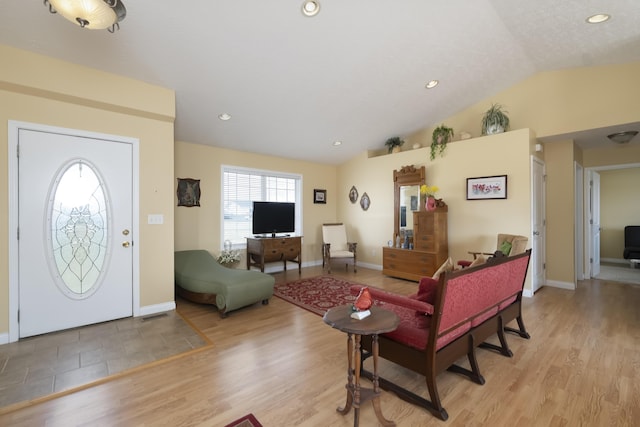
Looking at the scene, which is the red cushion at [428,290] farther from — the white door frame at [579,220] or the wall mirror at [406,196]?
the white door frame at [579,220]

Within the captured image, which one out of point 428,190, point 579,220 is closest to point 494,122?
point 428,190

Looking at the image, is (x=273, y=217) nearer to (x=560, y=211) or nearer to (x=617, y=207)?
(x=560, y=211)

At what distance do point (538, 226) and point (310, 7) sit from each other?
4570 millimetres

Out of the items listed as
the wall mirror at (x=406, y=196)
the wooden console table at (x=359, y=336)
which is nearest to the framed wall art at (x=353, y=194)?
the wall mirror at (x=406, y=196)

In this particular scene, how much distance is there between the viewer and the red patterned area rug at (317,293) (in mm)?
3836

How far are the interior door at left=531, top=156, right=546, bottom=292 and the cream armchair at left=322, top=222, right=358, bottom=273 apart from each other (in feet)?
9.78

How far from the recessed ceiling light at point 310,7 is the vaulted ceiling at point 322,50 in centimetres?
5

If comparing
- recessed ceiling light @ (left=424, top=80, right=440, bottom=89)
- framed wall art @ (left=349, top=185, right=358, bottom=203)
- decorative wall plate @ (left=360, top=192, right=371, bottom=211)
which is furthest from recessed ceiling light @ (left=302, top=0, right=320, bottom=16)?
framed wall art @ (left=349, top=185, right=358, bottom=203)

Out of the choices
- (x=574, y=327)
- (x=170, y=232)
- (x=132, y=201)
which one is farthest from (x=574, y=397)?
(x=132, y=201)

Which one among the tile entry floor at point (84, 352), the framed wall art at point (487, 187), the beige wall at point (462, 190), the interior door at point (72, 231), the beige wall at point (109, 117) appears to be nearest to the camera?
the tile entry floor at point (84, 352)

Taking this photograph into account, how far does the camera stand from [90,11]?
167 cm

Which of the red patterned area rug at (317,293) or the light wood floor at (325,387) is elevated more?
the red patterned area rug at (317,293)

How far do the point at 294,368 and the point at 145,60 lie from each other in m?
3.28

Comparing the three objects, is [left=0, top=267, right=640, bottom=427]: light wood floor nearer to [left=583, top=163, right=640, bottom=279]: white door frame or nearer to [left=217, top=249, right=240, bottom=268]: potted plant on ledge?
[left=217, top=249, right=240, bottom=268]: potted plant on ledge
